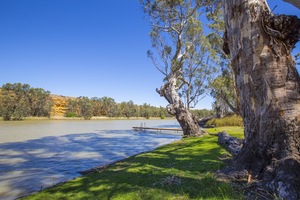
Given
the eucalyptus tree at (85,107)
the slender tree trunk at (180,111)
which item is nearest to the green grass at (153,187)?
the slender tree trunk at (180,111)

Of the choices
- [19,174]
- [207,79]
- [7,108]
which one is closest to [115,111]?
[7,108]

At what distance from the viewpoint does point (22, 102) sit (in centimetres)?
6059

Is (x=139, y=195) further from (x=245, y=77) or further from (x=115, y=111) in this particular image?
(x=115, y=111)

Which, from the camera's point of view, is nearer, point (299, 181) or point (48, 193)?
point (299, 181)

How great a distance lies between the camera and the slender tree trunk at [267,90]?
145 inches

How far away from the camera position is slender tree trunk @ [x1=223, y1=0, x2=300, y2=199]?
12.1 feet

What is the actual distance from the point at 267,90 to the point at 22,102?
2685 inches

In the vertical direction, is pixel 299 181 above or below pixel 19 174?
above

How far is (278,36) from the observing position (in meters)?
3.95

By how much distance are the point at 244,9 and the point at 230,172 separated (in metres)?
3.31

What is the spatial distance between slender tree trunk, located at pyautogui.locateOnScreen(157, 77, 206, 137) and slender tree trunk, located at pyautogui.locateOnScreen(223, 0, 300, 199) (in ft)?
34.8

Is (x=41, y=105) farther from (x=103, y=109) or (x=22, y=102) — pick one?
(x=103, y=109)

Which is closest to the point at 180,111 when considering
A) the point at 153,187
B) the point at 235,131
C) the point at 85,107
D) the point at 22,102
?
the point at 235,131

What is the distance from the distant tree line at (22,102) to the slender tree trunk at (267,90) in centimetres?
6102
